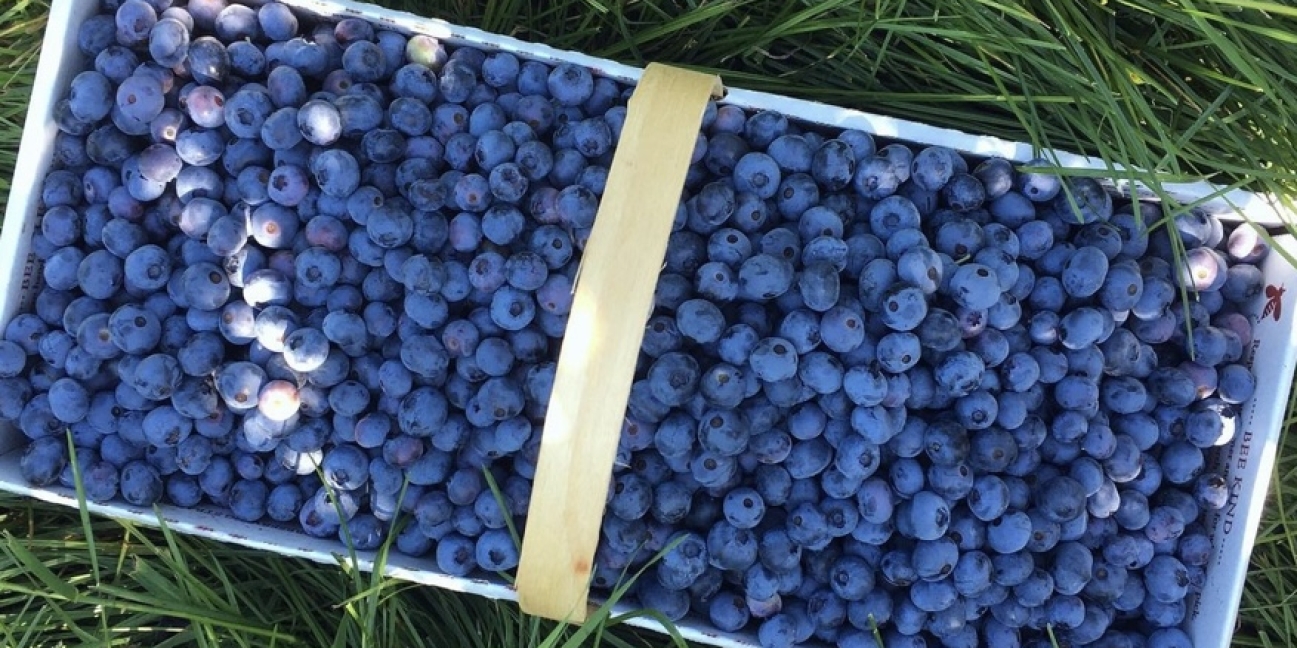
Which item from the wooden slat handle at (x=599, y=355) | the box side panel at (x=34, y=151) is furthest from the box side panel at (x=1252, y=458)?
the box side panel at (x=34, y=151)

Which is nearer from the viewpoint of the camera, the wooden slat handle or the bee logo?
the wooden slat handle

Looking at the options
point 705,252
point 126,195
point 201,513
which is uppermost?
point 705,252

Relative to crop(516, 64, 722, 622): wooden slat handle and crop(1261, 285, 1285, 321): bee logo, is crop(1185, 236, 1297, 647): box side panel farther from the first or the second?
crop(516, 64, 722, 622): wooden slat handle

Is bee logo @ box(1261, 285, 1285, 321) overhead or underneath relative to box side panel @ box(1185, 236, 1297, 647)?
overhead

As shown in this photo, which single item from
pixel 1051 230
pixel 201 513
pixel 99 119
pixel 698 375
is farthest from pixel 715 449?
pixel 99 119

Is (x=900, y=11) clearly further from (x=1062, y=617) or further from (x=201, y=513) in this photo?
(x=201, y=513)

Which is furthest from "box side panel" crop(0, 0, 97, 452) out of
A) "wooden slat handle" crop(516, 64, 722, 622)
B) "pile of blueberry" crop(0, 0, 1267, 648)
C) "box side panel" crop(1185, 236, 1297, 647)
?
"box side panel" crop(1185, 236, 1297, 647)

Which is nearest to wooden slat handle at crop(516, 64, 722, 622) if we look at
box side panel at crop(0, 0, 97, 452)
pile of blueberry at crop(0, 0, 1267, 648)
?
pile of blueberry at crop(0, 0, 1267, 648)
